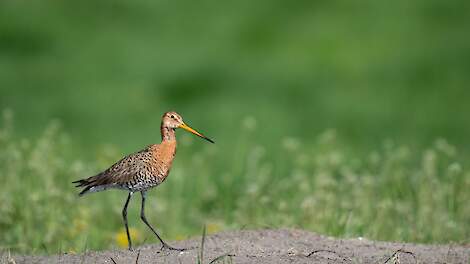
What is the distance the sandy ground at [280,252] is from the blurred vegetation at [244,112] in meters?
0.95

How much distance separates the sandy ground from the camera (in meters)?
7.34

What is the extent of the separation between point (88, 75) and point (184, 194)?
5891 mm

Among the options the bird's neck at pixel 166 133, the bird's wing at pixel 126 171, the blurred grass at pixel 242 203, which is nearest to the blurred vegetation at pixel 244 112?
the blurred grass at pixel 242 203

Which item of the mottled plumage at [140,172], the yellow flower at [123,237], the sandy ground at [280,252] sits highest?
the yellow flower at [123,237]

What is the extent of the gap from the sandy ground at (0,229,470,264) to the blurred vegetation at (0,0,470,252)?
0.95 meters

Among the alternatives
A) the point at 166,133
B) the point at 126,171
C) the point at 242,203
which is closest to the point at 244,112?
the point at 242,203

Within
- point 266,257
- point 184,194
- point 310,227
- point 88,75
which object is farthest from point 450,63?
point 266,257

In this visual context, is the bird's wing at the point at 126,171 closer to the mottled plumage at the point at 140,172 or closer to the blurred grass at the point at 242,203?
the mottled plumage at the point at 140,172

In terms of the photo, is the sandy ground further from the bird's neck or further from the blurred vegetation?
the blurred vegetation

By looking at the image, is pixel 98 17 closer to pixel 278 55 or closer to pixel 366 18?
pixel 278 55

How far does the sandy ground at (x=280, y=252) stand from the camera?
289 inches

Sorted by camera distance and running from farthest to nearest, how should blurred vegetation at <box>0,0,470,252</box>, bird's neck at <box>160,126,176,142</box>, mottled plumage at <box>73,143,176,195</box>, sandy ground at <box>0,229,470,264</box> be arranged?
blurred vegetation at <box>0,0,470,252</box> < bird's neck at <box>160,126,176,142</box> < mottled plumage at <box>73,143,176,195</box> < sandy ground at <box>0,229,470,264</box>

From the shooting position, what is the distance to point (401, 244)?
839 cm

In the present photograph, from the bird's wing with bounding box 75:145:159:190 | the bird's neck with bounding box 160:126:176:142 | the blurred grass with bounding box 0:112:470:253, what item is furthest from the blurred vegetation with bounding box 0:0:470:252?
the bird's neck with bounding box 160:126:176:142
